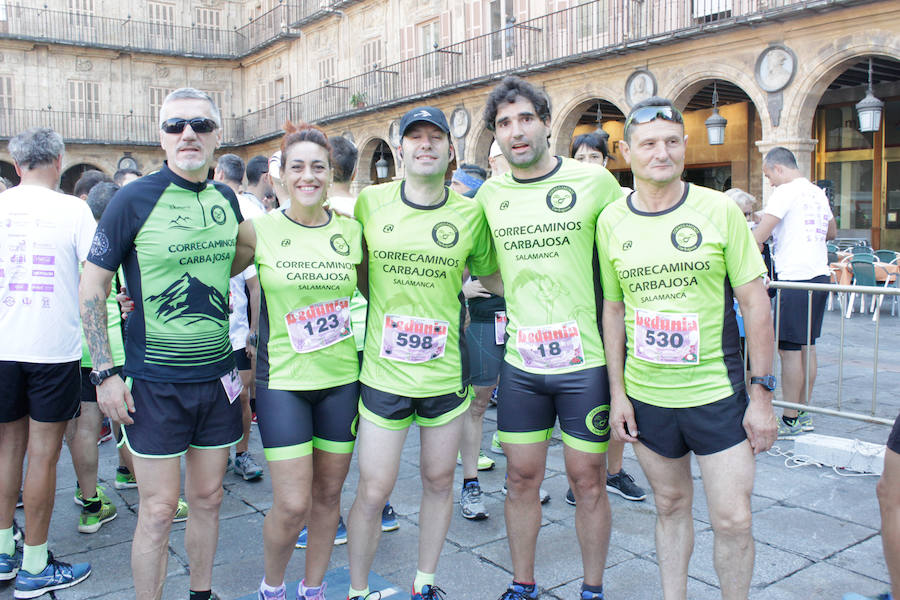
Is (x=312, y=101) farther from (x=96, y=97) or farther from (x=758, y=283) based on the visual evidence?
(x=758, y=283)

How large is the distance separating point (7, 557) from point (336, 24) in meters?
23.4

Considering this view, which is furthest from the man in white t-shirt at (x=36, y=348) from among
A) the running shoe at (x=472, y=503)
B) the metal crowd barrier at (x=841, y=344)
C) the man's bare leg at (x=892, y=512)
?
the metal crowd barrier at (x=841, y=344)

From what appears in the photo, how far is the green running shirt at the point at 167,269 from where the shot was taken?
8.59ft

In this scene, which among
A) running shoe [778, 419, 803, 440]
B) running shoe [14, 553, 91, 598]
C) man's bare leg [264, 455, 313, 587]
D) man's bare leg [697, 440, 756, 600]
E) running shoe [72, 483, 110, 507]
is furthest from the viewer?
running shoe [778, 419, 803, 440]

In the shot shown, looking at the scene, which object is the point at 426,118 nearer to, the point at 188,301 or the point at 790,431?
the point at 188,301

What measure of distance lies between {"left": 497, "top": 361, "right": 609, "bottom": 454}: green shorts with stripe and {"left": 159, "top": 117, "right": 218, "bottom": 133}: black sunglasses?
1431 millimetres

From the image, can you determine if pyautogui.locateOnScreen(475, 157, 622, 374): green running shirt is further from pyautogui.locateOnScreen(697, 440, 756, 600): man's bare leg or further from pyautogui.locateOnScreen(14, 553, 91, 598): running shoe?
pyautogui.locateOnScreen(14, 553, 91, 598): running shoe

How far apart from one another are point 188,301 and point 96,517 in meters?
1.84

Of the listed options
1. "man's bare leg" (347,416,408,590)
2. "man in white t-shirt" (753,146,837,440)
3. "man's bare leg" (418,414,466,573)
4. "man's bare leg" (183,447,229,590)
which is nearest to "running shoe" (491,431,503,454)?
"man in white t-shirt" (753,146,837,440)

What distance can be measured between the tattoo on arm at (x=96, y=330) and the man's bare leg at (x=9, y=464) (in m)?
0.98

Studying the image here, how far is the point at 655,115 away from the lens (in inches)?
99.8

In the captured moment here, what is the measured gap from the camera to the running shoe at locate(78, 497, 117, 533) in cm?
382

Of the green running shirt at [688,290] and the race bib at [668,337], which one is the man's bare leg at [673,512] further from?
the race bib at [668,337]

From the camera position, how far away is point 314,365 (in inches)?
108
